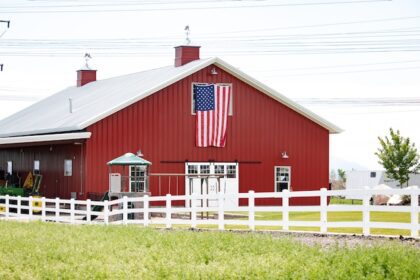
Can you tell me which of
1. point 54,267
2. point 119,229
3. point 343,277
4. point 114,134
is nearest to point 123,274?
point 54,267

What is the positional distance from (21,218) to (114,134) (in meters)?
5.26

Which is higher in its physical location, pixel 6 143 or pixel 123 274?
pixel 6 143

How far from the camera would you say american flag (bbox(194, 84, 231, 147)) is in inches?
1452

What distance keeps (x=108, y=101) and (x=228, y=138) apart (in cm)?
549

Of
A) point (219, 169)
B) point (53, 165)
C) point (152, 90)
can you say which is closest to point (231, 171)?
point (219, 169)

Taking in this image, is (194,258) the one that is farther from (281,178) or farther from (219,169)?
(281,178)

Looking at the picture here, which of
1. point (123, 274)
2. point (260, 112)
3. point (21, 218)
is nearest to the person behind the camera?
point (123, 274)

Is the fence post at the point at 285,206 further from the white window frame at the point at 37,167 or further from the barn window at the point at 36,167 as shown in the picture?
the barn window at the point at 36,167

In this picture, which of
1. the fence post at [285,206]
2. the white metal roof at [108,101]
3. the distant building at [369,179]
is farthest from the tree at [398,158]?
the fence post at [285,206]

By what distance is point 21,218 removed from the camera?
3181 cm

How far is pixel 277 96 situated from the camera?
126ft

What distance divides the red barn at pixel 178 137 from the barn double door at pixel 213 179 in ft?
0.14

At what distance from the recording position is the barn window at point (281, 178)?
3859cm

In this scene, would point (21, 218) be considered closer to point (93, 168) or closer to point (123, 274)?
point (93, 168)
